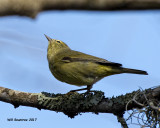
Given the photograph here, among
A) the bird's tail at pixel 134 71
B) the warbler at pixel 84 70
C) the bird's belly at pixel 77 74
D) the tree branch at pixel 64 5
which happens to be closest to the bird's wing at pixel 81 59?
the warbler at pixel 84 70

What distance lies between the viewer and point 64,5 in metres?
1.96

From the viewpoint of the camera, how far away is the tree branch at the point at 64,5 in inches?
72.3

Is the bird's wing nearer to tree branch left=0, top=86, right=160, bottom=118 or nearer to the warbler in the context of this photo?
the warbler

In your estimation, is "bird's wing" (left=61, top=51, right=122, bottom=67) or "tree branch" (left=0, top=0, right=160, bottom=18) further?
"bird's wing" (left=61, top=51, right=122, bottom=67)

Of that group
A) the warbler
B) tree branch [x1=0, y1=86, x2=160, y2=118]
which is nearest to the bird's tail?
the warbler

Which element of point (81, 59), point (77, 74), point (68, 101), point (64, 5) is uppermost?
point (81, 59)

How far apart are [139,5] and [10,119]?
11.5ft

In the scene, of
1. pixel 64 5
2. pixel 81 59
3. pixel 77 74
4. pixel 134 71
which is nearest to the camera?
pixel 64 5

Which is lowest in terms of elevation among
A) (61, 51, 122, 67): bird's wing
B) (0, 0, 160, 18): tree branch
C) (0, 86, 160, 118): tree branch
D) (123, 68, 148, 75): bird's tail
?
(0, 86, 160, 118): tree branch

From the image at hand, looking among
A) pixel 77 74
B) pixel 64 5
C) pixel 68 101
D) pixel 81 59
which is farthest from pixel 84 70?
pixel 64 5

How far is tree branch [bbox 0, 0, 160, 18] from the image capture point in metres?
1.84

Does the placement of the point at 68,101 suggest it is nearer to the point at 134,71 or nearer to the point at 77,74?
the point at 77,74

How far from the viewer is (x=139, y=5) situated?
1.92 metres

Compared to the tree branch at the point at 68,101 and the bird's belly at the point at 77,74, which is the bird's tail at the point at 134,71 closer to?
the bird's belly at the point at 77,74
